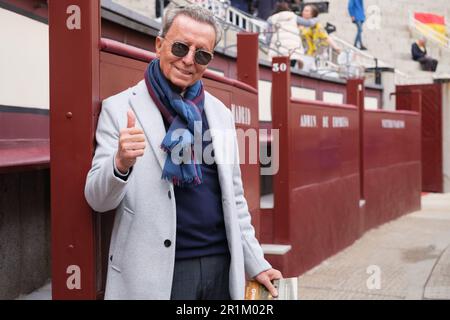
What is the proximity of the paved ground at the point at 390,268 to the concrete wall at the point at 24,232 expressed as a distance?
2.29 meters

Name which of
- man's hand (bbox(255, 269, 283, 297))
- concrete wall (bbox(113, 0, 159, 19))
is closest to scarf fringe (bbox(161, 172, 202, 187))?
man's hand (bbox(255, 269, 283, 297))

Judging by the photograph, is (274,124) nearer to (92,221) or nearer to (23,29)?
(23,29)

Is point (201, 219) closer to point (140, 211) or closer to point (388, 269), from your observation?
point (140, 211)

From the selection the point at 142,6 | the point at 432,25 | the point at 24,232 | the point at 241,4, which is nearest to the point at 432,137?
the point at 241,4

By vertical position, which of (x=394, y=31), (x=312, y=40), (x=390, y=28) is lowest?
(x=312, y=40)

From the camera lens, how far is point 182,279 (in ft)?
7.33

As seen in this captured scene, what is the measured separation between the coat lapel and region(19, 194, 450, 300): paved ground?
249 centimetres

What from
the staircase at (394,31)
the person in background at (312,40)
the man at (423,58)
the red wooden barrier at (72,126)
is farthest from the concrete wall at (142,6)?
the man at (423,58)

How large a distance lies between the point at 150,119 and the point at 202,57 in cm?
27

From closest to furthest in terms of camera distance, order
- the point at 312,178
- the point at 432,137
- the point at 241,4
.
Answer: the point at 312,178, the point at 241,4, the point at 432,137

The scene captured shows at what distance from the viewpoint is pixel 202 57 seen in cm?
229

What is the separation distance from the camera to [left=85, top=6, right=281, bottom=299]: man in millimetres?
2135

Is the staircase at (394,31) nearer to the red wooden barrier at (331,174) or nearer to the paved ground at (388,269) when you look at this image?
the red wooden barrier at (331,174)

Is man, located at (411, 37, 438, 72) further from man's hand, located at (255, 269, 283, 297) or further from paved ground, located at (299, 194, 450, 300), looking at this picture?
man's hand, located at (255, 269, 283, 297)
